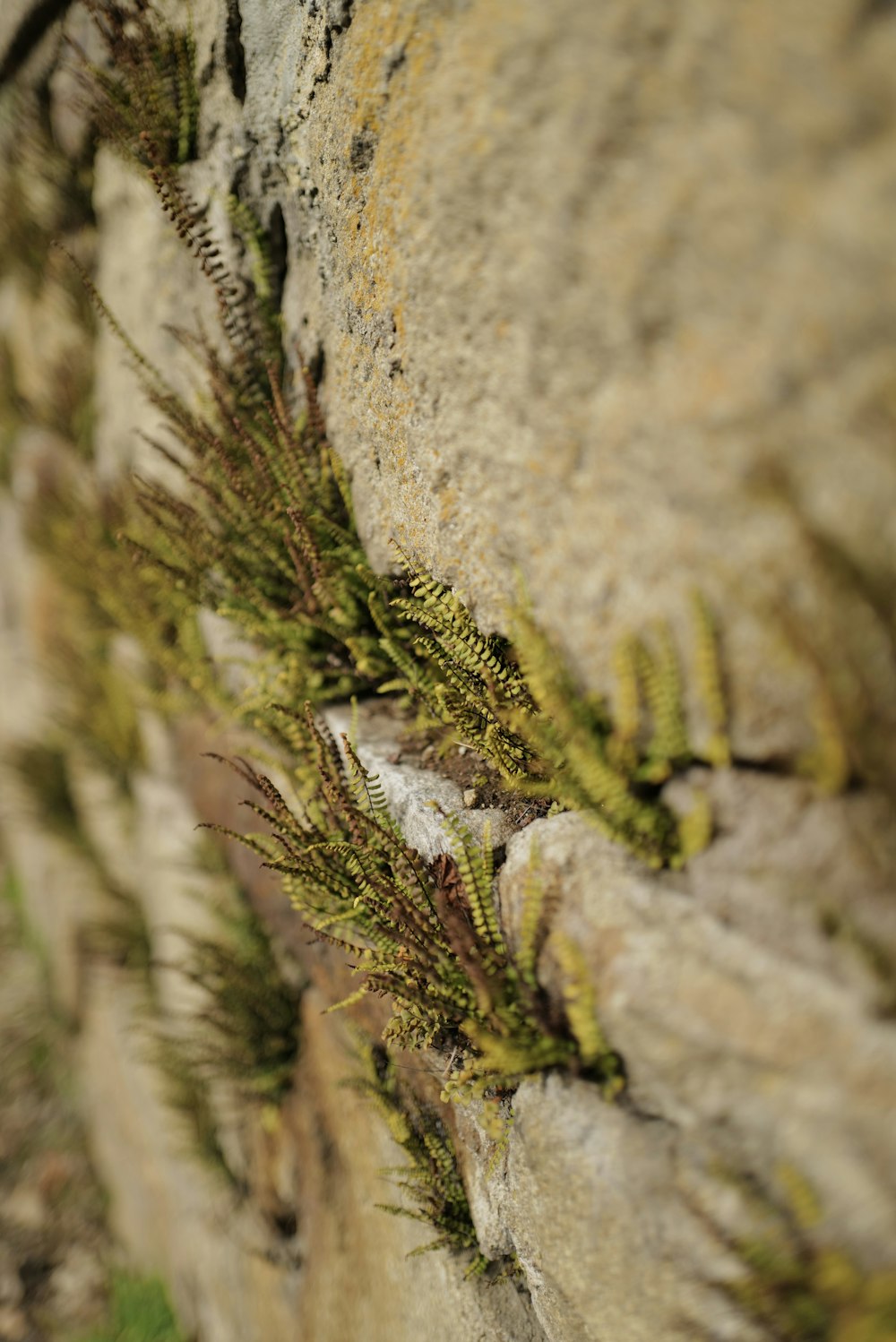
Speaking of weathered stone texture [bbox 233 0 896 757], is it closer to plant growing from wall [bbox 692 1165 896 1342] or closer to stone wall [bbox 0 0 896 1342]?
stone wall [bbox 0 0 896 1342]

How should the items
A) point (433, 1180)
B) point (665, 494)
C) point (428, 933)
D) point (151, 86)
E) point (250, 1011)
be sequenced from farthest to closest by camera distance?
point (250, 1011)
point (151, 86)
point (433, 1180)
point (428, 933)
point (665, 494)

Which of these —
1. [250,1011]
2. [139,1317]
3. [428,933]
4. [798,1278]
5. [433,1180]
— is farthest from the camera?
[139,1317]

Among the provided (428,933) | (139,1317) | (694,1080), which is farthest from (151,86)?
(139,1317)

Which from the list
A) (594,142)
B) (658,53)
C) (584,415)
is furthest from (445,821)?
(658,53)

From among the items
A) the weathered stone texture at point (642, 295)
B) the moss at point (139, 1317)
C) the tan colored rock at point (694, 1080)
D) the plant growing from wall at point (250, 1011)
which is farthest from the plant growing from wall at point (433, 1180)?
the moss at point (139, 1317)

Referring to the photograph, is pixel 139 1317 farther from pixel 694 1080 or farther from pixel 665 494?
pixel 665 494

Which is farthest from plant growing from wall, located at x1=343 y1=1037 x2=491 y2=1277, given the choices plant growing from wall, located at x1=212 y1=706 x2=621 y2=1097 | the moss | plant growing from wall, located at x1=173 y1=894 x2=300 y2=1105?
the moss

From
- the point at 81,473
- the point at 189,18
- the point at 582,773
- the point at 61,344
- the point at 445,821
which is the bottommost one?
the point at 582,773

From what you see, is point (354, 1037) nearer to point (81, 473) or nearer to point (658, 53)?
point (658, 53)
